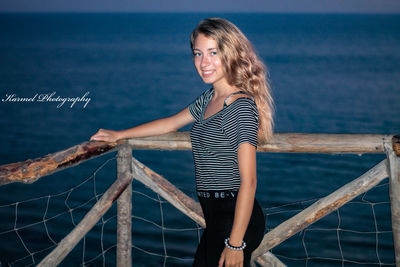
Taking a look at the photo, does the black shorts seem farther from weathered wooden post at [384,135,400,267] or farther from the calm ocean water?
the calm ocean water

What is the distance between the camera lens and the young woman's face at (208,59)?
236 cm

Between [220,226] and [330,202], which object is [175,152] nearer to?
[330,202]

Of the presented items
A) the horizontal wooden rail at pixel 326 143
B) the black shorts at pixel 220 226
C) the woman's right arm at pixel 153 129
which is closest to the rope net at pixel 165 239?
the woman's right arm at pixel 153 129

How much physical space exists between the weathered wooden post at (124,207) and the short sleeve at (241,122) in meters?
1.00

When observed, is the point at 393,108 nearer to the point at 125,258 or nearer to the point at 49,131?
the point at 49,131

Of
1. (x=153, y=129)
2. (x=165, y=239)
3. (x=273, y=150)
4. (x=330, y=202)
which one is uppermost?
(x=165, y=239)

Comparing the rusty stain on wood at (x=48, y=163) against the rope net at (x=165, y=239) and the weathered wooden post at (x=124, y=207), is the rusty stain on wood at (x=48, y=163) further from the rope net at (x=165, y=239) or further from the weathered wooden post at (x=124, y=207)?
the rope net at (x=165, y=239)

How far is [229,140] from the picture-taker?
224 cm

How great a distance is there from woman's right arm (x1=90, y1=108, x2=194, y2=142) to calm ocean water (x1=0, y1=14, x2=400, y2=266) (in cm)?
65

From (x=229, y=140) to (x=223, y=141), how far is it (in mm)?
40

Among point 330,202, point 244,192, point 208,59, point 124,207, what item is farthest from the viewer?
point 124,207

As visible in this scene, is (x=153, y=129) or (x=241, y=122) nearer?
(x=241, y=122)

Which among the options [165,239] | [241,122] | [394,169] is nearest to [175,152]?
[165,239]

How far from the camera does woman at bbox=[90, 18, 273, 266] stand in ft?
7.02
